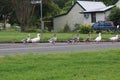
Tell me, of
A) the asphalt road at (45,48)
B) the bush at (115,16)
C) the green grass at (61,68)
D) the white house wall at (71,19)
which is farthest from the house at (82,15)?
the green grass at (61,68)

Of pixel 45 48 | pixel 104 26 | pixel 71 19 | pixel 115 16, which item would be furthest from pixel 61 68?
pixel 71 19

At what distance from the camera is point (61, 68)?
13.5m

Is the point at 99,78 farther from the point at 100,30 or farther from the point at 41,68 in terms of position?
the point at 100,30

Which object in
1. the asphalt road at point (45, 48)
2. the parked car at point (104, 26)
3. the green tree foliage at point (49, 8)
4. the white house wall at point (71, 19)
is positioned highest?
the green tree foliage at point (49, 8)

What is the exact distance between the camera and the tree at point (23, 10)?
69438 mm

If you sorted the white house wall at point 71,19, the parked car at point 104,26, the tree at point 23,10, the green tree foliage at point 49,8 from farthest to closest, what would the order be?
the green tree foliage at point 49,8 → the white house wall at point 71,19 → the tree at point 23,10 → the parked car at point 104,26

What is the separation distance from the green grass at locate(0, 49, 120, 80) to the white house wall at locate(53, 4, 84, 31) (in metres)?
56.2

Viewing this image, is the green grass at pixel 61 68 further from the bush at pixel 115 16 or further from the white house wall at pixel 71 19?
the white house wall at pixel 71 19

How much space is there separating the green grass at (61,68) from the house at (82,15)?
51705 mm

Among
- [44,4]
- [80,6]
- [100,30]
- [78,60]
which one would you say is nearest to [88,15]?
[80,6]

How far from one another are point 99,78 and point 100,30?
1759 inches

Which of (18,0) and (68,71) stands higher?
(18,0)

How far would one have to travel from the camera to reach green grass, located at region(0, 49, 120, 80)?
466 inches

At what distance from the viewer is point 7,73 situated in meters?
12.6
